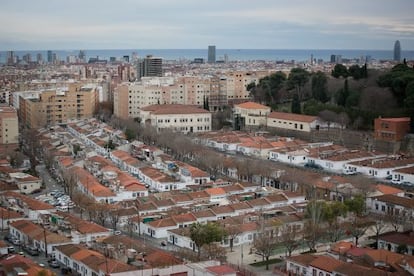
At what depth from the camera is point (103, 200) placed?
8.91 metres

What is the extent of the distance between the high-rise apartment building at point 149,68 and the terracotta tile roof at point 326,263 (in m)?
24.0

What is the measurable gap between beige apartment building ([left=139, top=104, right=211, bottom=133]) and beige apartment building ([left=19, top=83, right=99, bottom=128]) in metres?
2.83

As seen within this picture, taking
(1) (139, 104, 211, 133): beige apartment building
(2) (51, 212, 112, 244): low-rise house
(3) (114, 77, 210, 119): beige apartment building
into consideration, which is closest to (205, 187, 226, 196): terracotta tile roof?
(2) (51, 212, 112, 244): low-rise house

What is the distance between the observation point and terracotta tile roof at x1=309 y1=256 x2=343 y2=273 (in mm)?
5932

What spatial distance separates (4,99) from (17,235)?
15352 mm

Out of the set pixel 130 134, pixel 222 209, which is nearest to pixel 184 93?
pixel 130 134

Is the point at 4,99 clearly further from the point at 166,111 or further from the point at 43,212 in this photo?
the point at 43,212

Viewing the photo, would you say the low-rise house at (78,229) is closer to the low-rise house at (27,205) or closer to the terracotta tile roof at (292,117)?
the low-rise house at (27,205)

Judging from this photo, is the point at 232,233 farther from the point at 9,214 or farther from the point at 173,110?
the point at 173,110

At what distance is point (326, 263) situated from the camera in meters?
6.03

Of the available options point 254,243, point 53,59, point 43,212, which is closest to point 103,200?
point 43,212

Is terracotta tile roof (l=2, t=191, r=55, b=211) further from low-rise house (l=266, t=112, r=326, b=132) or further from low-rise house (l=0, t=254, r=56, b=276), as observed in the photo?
low-rise house (l=266, t=112, r=326, b=132)

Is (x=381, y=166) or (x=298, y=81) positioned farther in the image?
(x=298, y=81)

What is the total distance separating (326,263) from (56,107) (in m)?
13.3
